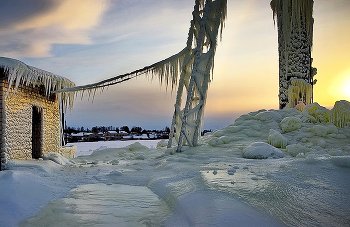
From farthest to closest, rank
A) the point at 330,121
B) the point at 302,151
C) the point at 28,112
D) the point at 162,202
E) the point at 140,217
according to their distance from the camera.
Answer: the point at 28,112 → the point at 330,121 → the point at 302,151 → the point at 162,202 → the point at 140,217

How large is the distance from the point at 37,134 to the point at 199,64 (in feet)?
20.8

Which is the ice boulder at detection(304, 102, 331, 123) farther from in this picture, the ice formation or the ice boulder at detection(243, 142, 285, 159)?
the ice boulder at detection(243, 142, 285, 159)

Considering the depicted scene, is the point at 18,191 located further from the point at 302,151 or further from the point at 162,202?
the point at 302,151

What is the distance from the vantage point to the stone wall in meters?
6.02

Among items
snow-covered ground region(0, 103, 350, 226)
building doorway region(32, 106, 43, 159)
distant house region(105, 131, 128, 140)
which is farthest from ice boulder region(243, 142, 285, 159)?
distant house region(105, 131, 128, 140)

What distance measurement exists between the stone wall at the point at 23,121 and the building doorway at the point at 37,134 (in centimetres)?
5

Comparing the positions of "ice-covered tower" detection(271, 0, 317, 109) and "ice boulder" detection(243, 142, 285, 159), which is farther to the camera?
"ice-covered tower" detection(271, 0, 317, 109)

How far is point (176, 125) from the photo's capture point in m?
6.77

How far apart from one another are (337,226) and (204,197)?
1020 mm

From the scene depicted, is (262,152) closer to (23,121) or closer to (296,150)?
(296,150)

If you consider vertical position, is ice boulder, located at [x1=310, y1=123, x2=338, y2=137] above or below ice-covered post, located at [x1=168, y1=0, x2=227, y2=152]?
below

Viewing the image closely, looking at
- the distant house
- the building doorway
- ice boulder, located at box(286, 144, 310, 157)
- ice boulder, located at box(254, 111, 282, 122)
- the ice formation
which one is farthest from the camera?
the distant house

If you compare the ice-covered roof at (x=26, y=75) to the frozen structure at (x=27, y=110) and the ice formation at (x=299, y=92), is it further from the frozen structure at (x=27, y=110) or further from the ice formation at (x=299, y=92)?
the ice formation at (x=299, y=92)

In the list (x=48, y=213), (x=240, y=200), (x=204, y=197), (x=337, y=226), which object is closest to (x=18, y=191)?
(x=48, y=213)
